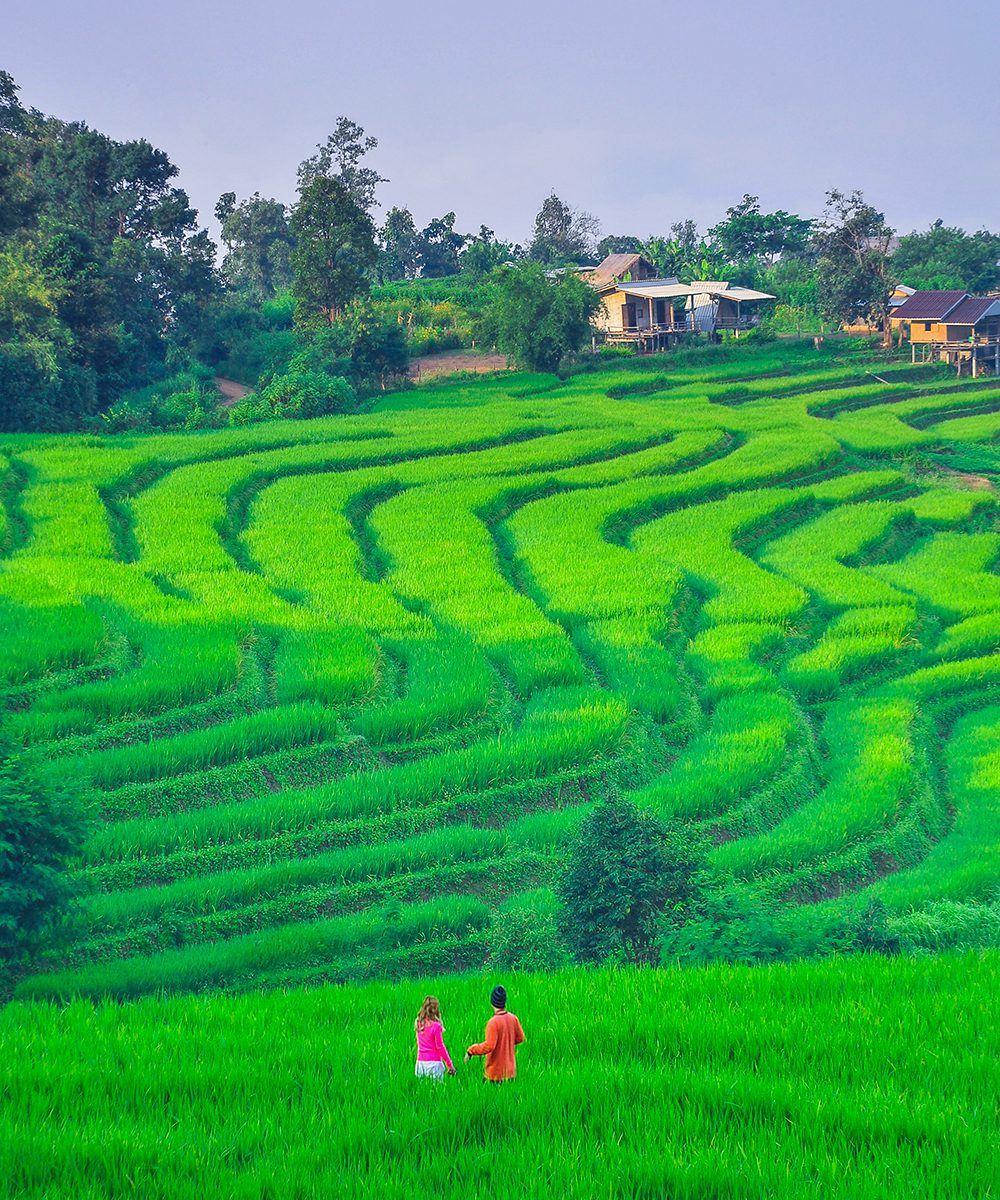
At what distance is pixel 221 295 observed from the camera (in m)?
49.1

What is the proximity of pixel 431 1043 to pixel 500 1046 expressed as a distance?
315mm

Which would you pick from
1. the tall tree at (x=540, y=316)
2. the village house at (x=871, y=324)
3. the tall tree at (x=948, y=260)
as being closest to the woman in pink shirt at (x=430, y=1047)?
the tall tree at (x=540, y=316)

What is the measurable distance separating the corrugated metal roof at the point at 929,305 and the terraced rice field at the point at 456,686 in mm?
23161

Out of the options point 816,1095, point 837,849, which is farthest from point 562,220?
point 816,1095

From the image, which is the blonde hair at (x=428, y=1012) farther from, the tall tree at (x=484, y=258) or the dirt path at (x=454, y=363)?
the tall tree at (x=484, y=258)

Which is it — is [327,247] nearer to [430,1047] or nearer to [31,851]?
[31,851]

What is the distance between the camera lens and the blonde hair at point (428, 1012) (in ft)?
16.8

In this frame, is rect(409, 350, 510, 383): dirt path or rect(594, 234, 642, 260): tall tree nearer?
rect(409, 350, 510, 383): dirt path

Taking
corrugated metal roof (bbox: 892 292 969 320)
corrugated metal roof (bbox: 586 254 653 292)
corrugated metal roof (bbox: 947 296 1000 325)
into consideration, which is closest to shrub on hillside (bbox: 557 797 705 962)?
corrugated metal roof (bbox: 947 296 1000 325)

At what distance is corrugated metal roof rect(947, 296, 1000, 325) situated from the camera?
153ft

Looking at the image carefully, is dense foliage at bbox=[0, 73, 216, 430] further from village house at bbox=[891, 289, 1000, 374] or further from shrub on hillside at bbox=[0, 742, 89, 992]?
village house at bbox=[891, 289, 1000, 374]

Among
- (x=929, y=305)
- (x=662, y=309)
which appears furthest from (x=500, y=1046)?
(x=662, y=309)

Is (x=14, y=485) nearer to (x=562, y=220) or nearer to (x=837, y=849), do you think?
(x=837, y=849)

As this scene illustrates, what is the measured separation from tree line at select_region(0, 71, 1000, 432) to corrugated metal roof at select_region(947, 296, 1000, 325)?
19.2ft
